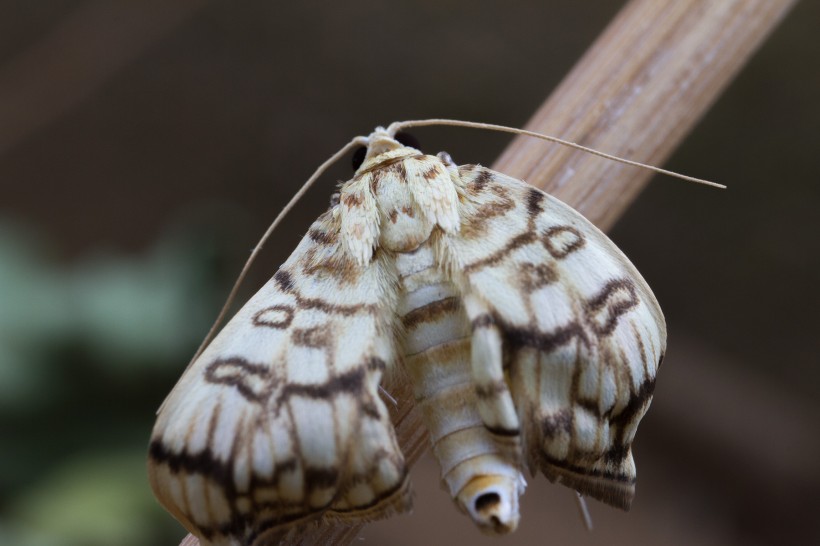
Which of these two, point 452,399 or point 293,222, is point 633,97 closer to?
point 452,399

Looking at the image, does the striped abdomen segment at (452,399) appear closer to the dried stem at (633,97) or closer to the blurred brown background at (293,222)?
the dried stem at (633,97)

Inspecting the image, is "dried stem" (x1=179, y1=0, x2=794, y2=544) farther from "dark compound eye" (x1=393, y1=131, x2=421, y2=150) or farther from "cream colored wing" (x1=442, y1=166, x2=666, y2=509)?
"dark compound eye" (x1=393, y1=131, x2=421, y2=150)

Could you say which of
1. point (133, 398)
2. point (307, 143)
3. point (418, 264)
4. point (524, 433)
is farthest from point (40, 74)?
point (524, 433)

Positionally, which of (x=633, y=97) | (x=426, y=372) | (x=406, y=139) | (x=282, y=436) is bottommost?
(x=282, y=436)

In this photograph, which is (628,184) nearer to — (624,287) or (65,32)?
(624,287)

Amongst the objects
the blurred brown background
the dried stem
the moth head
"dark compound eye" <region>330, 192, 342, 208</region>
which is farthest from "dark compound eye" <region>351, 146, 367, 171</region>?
the blurred brown background

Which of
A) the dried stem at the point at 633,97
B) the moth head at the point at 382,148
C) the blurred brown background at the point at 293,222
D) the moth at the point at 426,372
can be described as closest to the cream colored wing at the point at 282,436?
A: the moth at the point at 426,372

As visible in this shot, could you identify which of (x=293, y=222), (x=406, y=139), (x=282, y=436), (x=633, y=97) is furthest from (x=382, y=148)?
(x=293, y=222)
